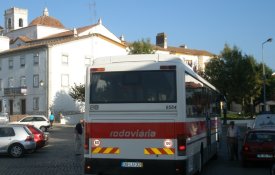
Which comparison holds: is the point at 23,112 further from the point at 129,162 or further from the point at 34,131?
the point at 129,162

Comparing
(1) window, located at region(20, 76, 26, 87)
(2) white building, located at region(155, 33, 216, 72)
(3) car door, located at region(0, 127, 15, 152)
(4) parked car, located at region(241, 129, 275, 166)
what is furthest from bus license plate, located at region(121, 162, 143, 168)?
(2) white building, located at region(155, 33, 216, 72)

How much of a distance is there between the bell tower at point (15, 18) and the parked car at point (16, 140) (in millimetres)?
83127

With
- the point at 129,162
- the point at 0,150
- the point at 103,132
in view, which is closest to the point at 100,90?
the point at 103,132

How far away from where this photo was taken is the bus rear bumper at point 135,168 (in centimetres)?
1151

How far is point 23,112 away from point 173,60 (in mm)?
58004

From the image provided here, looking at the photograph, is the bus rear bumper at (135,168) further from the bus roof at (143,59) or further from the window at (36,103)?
the window at (36,103)

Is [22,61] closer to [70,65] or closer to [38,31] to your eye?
[70,65]

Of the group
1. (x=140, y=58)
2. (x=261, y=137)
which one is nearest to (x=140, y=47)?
(x=261, y=137)

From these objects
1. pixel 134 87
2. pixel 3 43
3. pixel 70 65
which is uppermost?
pixel 3 43

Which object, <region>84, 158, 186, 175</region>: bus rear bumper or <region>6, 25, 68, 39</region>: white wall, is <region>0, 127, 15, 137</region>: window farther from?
<region>6, 25, 68, 39</region>: white wall

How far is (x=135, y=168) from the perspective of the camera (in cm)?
1184

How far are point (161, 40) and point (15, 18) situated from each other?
30750 millimetres

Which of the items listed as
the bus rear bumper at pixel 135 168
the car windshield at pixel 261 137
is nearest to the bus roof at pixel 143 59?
the bus rear bumper at pixel 135 168

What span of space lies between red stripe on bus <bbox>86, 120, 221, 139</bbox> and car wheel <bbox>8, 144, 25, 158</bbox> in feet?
33.4
